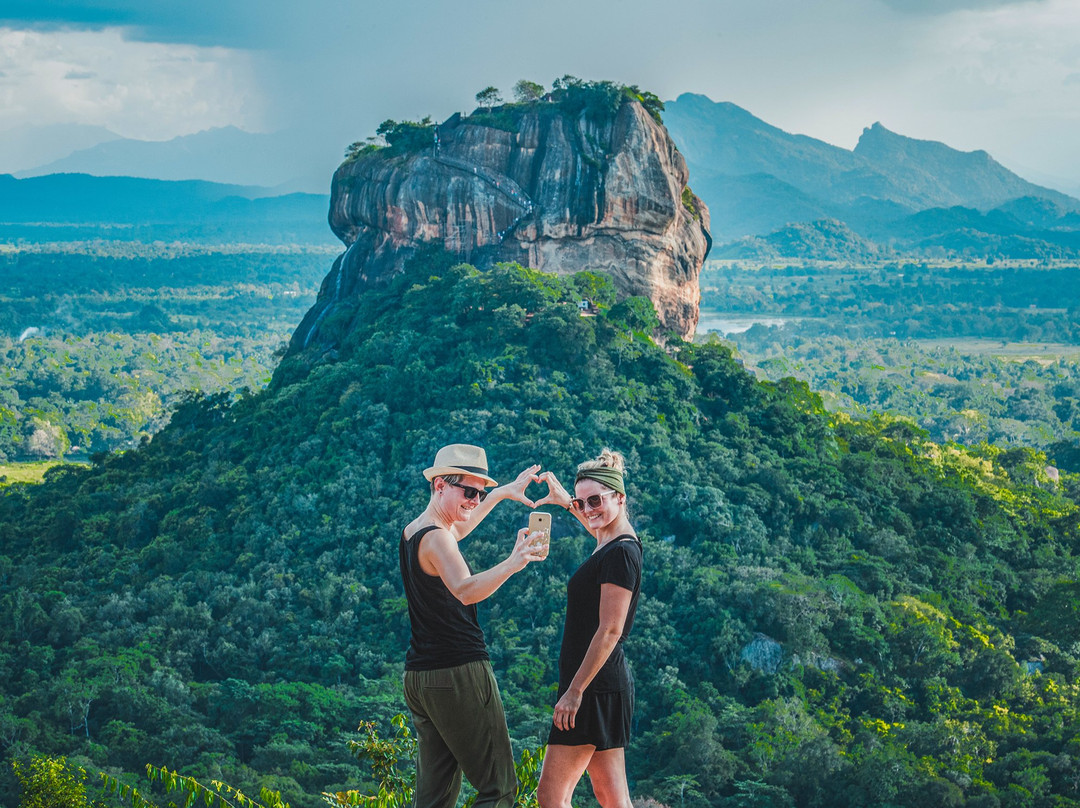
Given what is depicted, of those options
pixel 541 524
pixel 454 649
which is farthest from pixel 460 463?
pixel 454 649

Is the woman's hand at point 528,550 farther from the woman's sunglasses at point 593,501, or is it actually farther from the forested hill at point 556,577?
the forested hill at point 556,577

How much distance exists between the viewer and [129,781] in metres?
20.2

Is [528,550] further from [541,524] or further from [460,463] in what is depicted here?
[460,463]

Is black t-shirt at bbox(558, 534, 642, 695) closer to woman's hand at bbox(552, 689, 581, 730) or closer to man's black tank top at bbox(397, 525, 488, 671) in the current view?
woman's hand at bbox(552, 689, 581, 730)

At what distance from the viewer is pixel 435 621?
21.5 ft

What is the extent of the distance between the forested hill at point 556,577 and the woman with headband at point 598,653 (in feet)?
46.4

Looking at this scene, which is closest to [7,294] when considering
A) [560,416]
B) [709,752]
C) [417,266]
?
[417,266]

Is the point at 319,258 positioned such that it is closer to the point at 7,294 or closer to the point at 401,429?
the point at 7,294

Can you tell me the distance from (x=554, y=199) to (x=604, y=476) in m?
30.2

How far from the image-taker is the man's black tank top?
6.52 meters

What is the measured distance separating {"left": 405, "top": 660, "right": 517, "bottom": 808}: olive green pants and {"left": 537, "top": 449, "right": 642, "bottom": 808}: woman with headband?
33 cm

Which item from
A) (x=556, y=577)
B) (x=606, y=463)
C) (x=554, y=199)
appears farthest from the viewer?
(x=554, y=199)

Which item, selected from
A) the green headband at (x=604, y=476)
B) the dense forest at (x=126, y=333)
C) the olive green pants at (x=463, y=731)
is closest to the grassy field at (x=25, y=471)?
the dense forest at (x=126, y=333)

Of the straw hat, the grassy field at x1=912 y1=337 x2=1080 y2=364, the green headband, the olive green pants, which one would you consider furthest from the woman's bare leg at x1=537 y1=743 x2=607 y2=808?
the grassy field at x1=912 y1=337 x2=1080 y2=364
